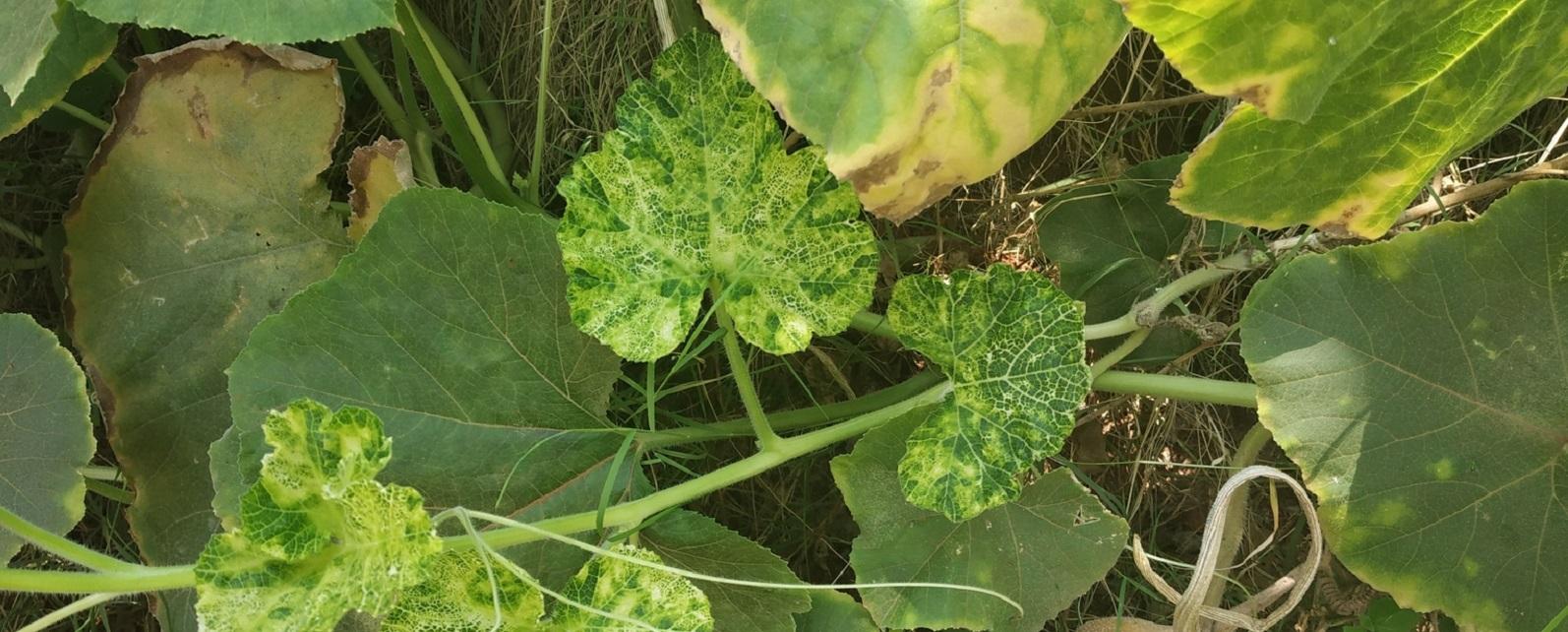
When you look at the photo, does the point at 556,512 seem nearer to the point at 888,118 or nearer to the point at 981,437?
the point at 981,437

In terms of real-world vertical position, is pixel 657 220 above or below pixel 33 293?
above

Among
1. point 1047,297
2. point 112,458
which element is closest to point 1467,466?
point 1047,297

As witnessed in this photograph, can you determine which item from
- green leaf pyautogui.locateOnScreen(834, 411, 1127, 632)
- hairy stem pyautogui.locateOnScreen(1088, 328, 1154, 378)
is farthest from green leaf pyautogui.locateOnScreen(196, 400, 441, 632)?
hairy stem pyautogui.locateOnScreen(1088, 328, 1154, 378)

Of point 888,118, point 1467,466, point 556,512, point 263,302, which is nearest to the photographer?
point 888,118

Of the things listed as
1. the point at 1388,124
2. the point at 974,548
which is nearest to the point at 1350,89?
the point at 1388,124

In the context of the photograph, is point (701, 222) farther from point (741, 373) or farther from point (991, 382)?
point (991, 382)

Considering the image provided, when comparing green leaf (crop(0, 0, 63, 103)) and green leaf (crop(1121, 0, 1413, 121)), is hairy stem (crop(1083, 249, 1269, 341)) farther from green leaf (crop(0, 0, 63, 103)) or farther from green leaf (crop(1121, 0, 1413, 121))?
green leaf (crop(0, 0, 63, 103))
